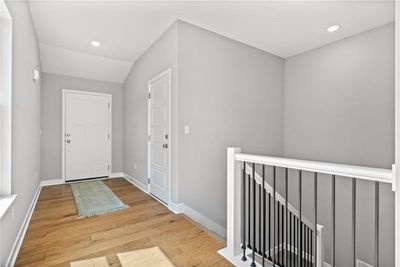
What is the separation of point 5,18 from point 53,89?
3041 millimetres

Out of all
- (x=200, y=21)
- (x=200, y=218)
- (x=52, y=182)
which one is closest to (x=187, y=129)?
(x=200, y=218)

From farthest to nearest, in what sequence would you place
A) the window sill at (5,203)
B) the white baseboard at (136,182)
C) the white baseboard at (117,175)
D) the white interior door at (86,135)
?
the white baseboard at (117,175)
the white interior door at (86,135)
the white baseboard at (136,182)
the window sill at (5,203)

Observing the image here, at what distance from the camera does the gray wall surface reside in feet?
9.34

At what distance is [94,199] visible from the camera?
11.0 ft

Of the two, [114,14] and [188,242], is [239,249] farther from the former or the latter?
[114,14]

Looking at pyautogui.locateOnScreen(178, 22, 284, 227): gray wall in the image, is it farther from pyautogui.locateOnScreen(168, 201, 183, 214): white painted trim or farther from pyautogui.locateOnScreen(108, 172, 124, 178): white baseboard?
pyautogui.locateOnScreen(108, 172, 124, 178): white baseboard

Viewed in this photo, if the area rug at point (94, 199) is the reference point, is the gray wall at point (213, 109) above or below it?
above

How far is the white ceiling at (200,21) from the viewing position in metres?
2.52

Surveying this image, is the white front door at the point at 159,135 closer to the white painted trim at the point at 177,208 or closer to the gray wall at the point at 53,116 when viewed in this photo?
the white painted trim at the point at 177,208

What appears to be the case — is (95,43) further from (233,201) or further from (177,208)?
(233,201)

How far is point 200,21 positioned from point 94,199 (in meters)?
3.16

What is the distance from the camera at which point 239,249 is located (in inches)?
74.0

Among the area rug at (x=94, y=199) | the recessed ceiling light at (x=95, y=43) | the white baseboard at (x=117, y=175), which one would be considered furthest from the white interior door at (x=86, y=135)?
the recessed ceiling light at (x=95, y=43)

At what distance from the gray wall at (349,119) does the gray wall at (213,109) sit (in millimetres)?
866
